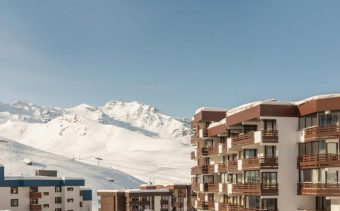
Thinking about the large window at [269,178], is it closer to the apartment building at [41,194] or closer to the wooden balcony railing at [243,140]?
the wooden balcony railing at [243,140]

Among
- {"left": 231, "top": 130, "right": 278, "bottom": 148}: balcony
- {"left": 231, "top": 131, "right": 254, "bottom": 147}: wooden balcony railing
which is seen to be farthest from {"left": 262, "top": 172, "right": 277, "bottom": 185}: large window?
{"left": 231, "top": 131, "right": 254, "bottom": 147}: wooden balcony railing

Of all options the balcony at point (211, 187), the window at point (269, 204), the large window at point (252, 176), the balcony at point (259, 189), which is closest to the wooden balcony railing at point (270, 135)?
the large window at point (252, 176)

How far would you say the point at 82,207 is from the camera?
118625 millimetres

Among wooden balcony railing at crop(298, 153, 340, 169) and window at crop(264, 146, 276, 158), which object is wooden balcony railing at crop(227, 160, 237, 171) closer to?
window at crop(264, 146, 276, 158)

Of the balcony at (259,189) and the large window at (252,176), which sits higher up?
the large window at (252,176)

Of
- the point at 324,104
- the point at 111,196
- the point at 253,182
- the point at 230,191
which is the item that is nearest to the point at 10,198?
the point at 111,196

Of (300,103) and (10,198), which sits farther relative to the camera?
(10,198)

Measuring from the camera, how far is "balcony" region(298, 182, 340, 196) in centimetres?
4644

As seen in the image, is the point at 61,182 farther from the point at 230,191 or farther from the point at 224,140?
the point at 230,191

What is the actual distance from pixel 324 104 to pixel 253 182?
11.6 metres

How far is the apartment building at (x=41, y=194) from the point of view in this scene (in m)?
103

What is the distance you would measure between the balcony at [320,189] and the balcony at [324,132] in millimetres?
4302

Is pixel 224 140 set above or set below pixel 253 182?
above

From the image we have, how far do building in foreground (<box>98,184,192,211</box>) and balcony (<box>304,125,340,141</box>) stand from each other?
9340 cm
